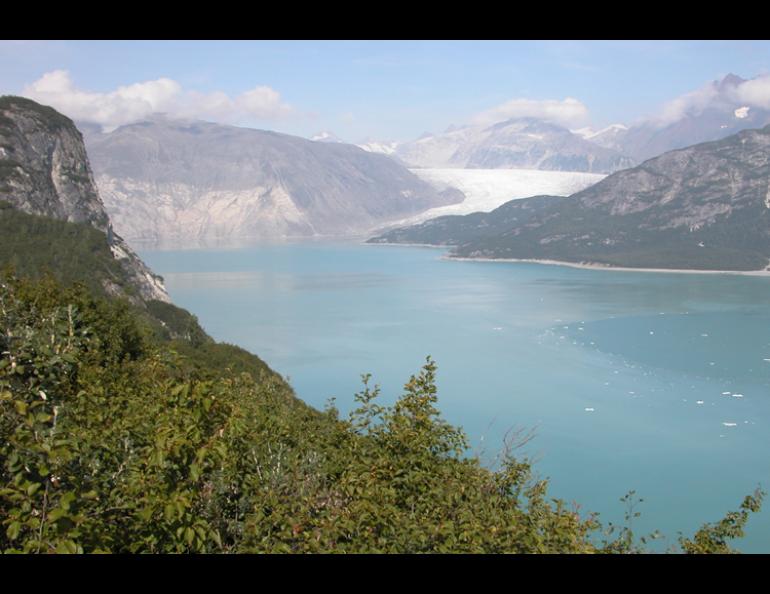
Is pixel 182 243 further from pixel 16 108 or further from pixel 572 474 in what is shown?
pixel 572 474

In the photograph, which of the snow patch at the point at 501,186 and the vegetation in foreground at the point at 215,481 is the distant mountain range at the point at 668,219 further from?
the vegetation in foreground at the point at 215,481

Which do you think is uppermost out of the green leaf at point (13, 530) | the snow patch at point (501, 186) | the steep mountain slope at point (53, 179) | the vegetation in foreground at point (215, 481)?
the snow patch at point (501, 186)

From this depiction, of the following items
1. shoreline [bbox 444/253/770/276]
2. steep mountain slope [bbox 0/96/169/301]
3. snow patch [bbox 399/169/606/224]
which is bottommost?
shoreline [bbox 444/253/770/276]

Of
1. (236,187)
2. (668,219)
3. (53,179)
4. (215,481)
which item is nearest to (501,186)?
(236,187)

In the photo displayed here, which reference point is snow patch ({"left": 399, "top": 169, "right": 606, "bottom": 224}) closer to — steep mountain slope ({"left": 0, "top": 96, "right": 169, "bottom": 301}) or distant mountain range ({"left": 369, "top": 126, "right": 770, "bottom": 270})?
distant mountain range ({"left": 369, "top": 126, "right": 770, "bottom": 270})

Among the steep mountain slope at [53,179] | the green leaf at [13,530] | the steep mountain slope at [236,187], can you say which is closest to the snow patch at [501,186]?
the steep mountain slope at [236,187]

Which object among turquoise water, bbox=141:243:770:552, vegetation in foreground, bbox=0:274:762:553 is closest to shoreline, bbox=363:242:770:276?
turquoise water, bbox=141:243:770:552
